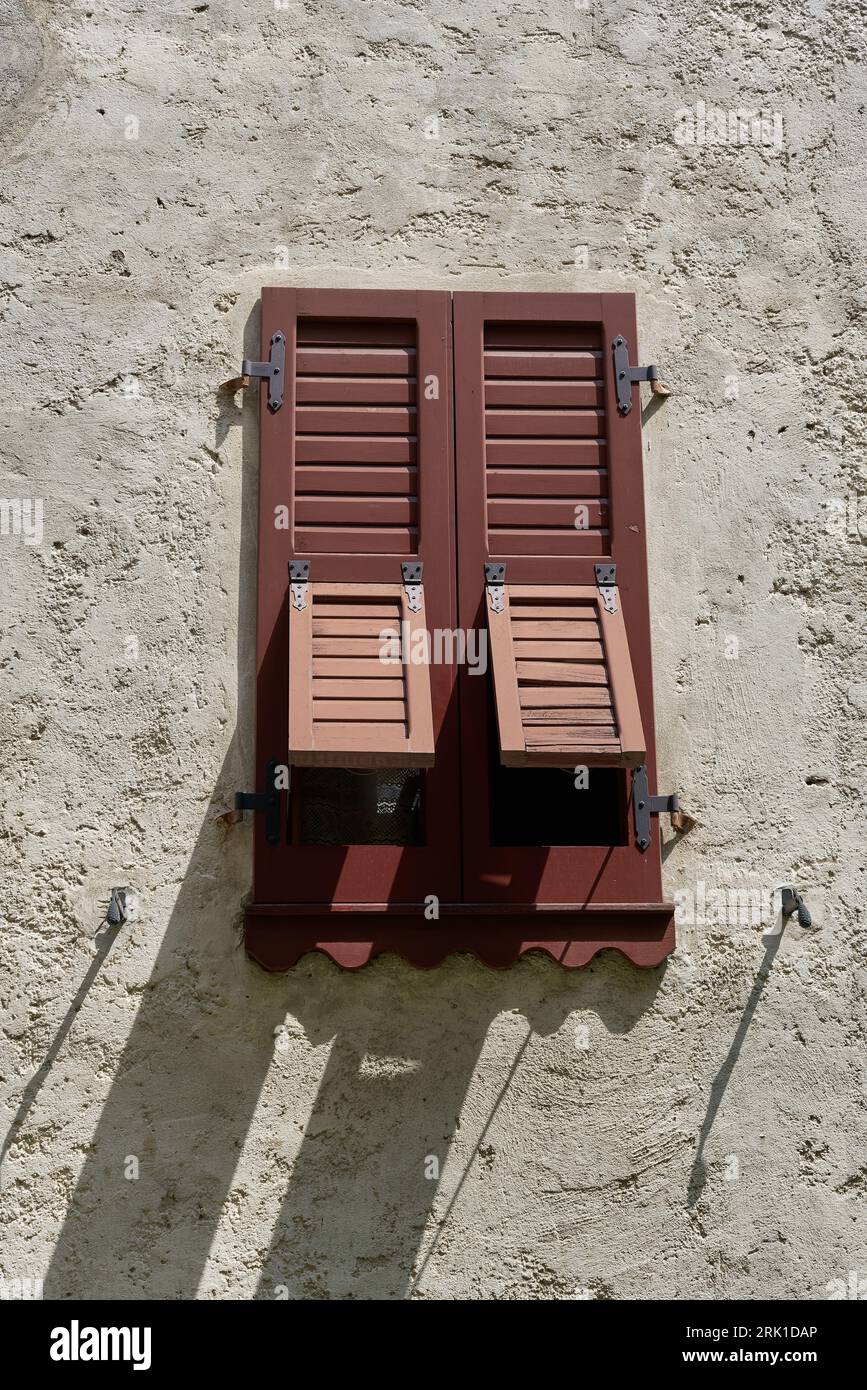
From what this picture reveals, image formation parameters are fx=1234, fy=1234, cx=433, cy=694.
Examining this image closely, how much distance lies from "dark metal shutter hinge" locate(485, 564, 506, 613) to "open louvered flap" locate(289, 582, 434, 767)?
0.76 feet

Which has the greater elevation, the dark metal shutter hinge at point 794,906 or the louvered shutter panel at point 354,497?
the louvered shutter panel at point 354,497

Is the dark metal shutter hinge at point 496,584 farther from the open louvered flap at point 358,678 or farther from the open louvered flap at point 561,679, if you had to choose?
the open louvered flap at point 358,678

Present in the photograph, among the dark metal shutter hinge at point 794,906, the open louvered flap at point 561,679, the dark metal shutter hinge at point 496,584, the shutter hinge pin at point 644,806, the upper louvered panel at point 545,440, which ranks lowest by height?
the dark metal shutter hinge at point 794,906

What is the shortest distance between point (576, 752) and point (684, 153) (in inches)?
95.0

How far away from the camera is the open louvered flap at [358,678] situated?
3.61 m

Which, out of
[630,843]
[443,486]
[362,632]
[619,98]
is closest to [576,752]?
[630,843]

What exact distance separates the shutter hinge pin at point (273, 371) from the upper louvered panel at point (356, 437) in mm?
66

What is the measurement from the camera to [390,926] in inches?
154

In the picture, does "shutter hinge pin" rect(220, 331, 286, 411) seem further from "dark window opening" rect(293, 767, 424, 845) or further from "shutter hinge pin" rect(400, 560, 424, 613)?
"dark window opening" rect(293, 767, 424, 845)

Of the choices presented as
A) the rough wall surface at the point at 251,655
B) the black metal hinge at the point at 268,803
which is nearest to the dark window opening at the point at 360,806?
the black metal hinge at the point at 268,803

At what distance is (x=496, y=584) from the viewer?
4.12 m

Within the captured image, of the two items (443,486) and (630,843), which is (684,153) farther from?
(630,843)

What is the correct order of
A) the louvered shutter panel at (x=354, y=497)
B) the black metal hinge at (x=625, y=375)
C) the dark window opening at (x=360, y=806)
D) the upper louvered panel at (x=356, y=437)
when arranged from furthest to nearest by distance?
the black metal hinge at (x=625, y=375)
the upper louvered panel at (x=356, y=437)
the dark window opening at (x=360, y=806)
the louvered shutter panel at (x=354, y=497)

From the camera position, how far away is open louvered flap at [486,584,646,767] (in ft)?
12.0
